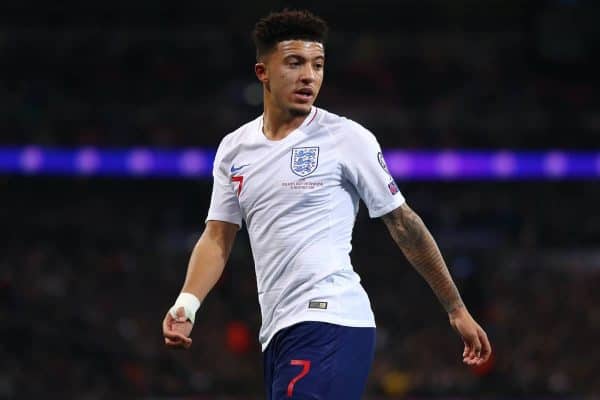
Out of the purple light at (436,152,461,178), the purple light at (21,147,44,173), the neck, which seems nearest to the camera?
the neck

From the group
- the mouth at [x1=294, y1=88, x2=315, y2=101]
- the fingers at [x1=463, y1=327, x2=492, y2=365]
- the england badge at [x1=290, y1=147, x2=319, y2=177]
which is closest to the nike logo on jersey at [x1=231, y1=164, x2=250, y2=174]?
the england badge at [x1=290, y1=147, x2=319, y2=177]

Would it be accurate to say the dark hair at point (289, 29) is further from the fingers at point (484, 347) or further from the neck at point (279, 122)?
the fingers at point (484, 347)

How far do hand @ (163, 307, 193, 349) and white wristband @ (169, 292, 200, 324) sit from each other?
0.05 ft

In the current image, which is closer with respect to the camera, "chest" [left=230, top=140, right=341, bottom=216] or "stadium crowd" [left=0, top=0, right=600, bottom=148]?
"chest" [left=230, top=140, right=341, bottom=216]

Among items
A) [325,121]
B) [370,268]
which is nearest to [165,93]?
[370,268]

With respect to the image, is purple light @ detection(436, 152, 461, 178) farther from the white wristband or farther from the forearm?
the white wristband

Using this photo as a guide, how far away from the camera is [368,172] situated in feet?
12.7

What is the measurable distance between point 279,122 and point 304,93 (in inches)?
6.8

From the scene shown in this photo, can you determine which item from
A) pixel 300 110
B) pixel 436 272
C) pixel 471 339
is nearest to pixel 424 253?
pixel 436 272

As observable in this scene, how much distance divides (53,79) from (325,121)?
18575 millimetres

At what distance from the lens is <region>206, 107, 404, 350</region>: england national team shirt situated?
3828 mm

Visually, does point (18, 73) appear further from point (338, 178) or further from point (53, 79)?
point (338, 178)

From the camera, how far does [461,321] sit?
3.87 m

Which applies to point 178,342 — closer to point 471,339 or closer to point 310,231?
point 310,231
